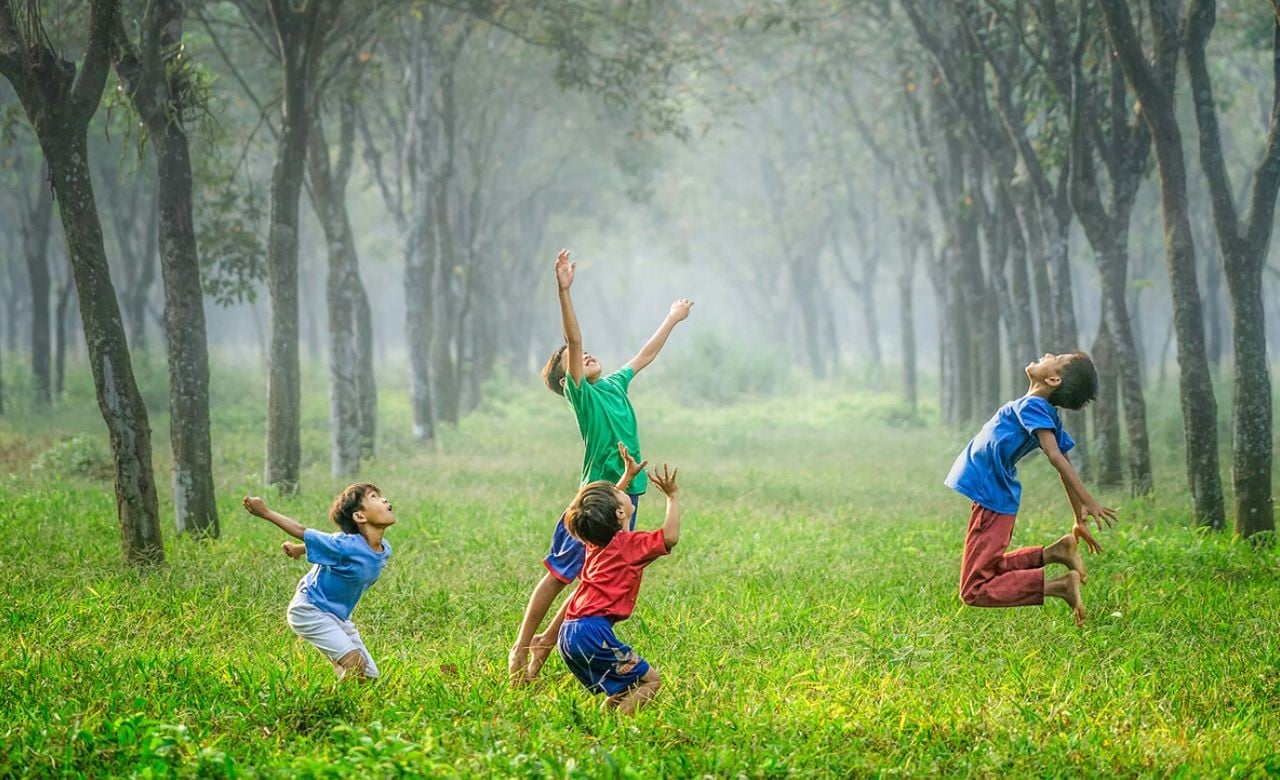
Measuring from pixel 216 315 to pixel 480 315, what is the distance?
122 feet

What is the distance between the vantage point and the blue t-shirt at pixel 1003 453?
6633 millimetres

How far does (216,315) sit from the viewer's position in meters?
62.0

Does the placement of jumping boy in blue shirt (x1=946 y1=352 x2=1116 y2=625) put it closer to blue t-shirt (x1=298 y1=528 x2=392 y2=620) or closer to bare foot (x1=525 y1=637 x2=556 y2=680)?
bare foot (x1=525 y1=637 x2=556 y2=680)

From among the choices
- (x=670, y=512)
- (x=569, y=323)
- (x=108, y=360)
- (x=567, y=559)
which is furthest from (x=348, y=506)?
(x=108, y=360)

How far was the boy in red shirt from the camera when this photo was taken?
17.2 ft

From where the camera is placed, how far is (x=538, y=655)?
234 inches

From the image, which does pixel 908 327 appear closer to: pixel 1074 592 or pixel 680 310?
pixel 1074 592

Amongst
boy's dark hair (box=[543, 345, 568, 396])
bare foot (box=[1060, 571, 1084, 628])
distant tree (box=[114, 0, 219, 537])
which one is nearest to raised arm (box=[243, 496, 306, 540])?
boy's dark hair (box=[543, 345, 568, 396])

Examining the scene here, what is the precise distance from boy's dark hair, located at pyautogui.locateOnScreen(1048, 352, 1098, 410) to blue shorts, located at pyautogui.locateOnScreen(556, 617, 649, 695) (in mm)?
2981

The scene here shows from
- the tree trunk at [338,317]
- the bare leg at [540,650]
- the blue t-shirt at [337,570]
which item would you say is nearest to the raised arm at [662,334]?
A: the bare leg at [540,650]

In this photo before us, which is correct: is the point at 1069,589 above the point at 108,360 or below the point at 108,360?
below

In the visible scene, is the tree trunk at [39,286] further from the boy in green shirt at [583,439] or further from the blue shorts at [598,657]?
the blue shorts at [598,657]

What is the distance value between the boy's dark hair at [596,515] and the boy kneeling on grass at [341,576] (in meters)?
0.96

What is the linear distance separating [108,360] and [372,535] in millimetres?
3643
